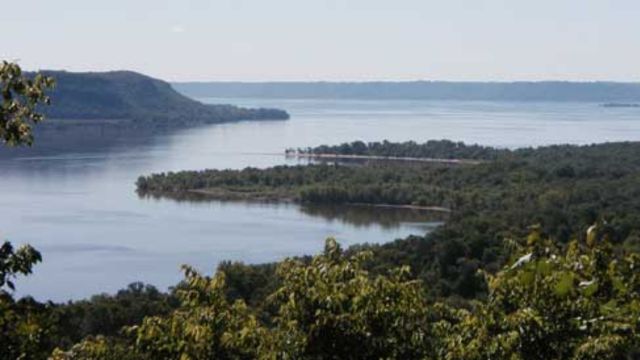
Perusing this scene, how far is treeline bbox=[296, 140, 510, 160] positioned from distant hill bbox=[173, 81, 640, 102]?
105 m

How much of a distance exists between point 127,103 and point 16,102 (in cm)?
8255

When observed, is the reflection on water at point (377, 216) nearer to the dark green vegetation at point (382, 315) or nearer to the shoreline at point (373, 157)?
the shoreline at point (373, 157)

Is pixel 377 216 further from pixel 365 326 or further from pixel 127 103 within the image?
pixel 127 103

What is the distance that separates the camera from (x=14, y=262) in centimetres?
295

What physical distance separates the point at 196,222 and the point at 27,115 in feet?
92.1

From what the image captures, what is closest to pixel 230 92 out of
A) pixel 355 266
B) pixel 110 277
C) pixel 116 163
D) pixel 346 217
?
pixel 116 163

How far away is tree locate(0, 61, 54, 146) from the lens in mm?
2965

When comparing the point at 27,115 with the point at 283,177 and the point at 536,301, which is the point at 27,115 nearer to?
the point at 536,301

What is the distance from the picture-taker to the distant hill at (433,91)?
160 metres

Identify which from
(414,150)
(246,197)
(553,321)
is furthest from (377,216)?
(553,321)

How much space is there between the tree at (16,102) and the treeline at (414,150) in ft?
164

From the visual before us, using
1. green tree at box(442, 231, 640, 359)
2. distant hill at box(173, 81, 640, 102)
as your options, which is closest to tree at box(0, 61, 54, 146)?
green tree at box(442, 231, 640, 359)

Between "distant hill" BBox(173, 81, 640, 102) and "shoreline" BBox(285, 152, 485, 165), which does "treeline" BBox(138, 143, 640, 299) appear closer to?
"shoreline" BBox(285, 152, 485, 165)

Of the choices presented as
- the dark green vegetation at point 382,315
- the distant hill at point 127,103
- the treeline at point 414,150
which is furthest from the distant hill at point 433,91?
the dark green vegetation at point 382,315
